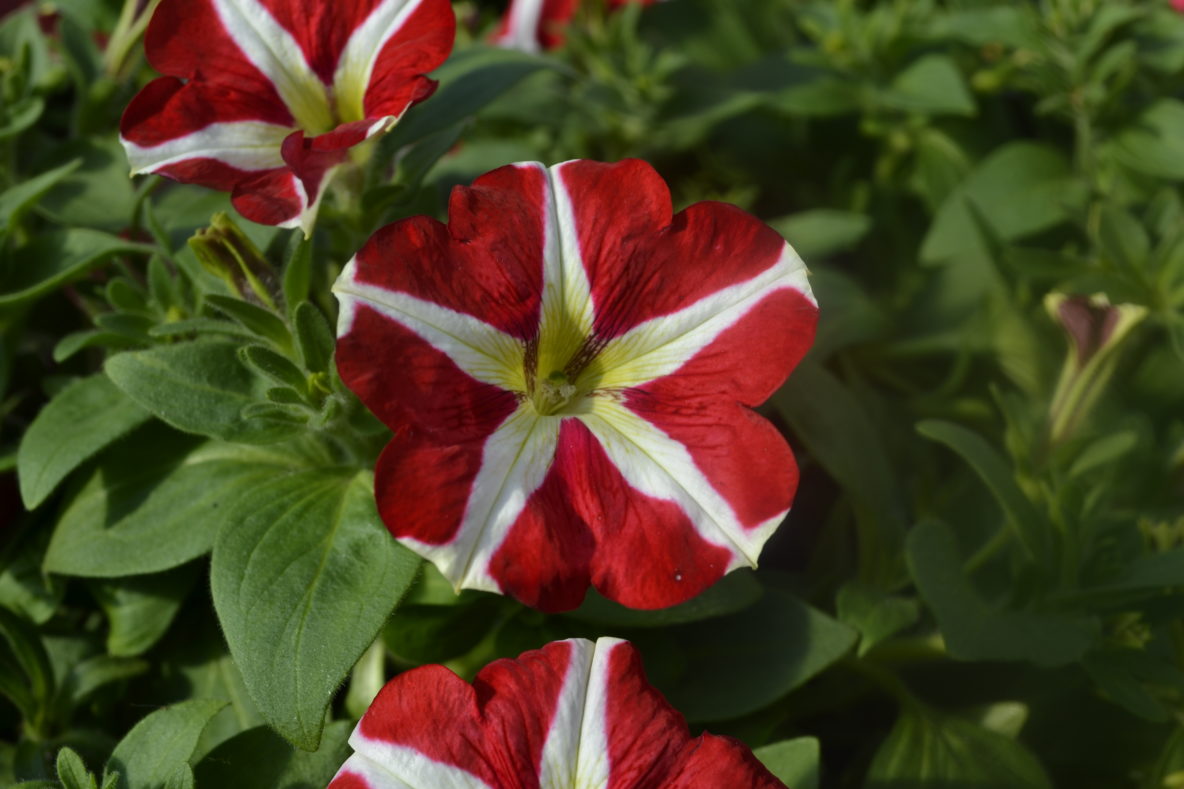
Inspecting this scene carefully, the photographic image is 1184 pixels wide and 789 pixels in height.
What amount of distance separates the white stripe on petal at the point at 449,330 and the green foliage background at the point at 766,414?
0.15 meters

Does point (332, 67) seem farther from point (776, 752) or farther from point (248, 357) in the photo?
point (776, 752)

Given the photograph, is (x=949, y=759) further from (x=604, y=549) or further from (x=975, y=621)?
(x=604, y=549)

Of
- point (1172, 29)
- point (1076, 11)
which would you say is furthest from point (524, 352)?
point (1172, 29)

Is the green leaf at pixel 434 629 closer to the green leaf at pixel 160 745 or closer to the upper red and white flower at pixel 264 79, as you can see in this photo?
the green leaf at pixel 160 745

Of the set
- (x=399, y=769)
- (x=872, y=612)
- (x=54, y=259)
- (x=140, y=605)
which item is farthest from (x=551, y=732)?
(x=54, y=259)

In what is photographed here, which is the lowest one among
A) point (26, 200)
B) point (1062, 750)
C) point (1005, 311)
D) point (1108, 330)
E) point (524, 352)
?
point (1062, 750)

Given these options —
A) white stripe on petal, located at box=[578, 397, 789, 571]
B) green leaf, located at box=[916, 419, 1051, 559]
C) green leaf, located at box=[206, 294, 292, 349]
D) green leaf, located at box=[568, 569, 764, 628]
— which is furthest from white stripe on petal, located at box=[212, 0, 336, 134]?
green leaf, located at box=[916, 419, 1051, 559]

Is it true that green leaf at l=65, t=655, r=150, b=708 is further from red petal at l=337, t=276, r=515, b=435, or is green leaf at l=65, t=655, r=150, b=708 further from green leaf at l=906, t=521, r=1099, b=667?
green leaf at l=906, t=521, r=1099, b=667

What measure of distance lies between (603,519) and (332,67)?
56cm

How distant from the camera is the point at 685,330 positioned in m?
1.06

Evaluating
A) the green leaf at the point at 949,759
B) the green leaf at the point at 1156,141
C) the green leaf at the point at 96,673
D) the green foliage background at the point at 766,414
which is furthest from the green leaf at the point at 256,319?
the green leaf at the point at 1156,141

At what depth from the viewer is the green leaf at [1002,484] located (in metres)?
1.26

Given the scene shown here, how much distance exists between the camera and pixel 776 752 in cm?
115

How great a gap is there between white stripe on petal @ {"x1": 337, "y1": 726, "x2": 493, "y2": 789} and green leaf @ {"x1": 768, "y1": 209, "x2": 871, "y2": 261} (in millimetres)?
1125
